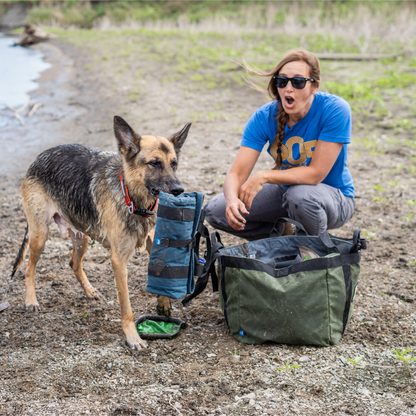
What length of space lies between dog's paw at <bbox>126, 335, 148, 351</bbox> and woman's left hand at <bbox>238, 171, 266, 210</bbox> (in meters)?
1.45

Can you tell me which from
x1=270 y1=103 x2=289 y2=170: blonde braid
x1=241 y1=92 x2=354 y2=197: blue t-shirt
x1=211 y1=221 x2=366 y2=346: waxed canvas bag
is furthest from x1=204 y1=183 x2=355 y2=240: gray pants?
x1=211 y1=221 x2=366 y2=346: waxed canvas bag

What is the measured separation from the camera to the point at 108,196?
134 inches

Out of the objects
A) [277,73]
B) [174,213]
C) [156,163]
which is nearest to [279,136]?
[277,73]

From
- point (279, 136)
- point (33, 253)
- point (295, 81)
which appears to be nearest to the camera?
point (295, 81)

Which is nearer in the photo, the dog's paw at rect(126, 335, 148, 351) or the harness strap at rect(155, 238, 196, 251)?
the harness strap at rect(155, 238, 196, 251)

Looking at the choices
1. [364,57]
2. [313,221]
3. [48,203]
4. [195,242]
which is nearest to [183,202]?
[195,242]

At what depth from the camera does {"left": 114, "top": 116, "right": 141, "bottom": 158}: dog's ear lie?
330 cm

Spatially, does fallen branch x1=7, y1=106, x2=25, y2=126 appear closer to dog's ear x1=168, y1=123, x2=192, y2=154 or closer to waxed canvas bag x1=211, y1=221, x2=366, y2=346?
dog's ear x1=168, y1=123, x2=192, y2=154

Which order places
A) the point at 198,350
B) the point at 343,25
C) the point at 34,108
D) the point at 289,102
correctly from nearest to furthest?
the point at 198,350 < the point at 289,102 < the point at 34,108 < the point at 343,25

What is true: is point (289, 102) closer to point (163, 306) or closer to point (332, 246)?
point (332, 246)

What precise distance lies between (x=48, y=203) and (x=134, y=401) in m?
2.07

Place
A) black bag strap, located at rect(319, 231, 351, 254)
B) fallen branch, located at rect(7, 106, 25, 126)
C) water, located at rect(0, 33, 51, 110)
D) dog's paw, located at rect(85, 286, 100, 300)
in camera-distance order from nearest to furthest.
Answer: black bag strap, located at rect(319, 231, 351, 254) < dog's paw, located at rect(85, 286, 100, 300) < fallen branch, located at rect(7, 106, 25, 126) < water, located at rect(0, 33, 51, 110)

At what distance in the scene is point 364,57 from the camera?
1290 cm

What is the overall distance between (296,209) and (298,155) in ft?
1.68
